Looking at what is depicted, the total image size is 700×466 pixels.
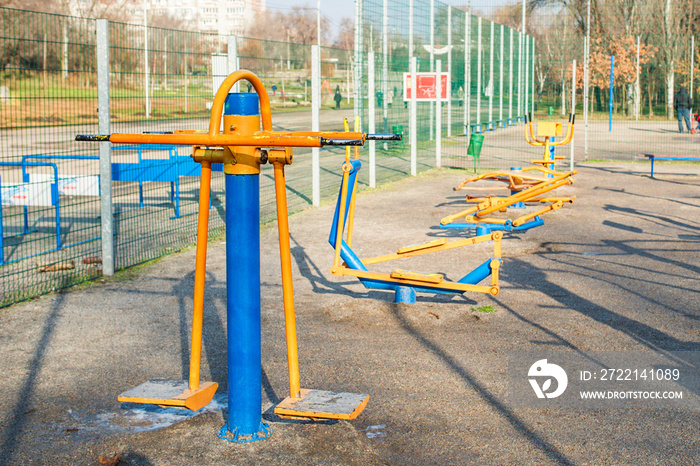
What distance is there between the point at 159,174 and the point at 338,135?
7.82m

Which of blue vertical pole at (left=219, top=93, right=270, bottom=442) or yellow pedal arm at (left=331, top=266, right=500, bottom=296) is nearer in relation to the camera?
blue vertical pole at (left=219, top=93, right=270, bottom=442)

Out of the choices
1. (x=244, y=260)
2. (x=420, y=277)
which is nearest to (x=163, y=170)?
(x=420, y=277)

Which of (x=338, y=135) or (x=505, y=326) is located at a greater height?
(x=338, y=135)

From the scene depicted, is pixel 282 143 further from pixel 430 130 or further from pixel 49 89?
pixel 430 130

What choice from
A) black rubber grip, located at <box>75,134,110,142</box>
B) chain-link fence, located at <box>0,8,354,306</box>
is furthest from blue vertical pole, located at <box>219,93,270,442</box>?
chain-link fence, located at <box>0,8,354,306</box>

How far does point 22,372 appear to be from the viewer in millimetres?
4867

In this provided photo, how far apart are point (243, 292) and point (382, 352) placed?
1799mm

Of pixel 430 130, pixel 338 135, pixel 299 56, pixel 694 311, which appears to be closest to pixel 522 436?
pixel 338 135

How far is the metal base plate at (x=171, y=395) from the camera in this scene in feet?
12.0

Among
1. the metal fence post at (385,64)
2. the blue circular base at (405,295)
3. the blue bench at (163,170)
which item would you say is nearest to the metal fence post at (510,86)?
the metal fence post at (385,64)

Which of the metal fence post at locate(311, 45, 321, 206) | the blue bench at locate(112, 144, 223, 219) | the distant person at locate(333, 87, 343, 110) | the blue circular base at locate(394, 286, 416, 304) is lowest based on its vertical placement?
the blue circular base at locate(394, 286, 416, 304)

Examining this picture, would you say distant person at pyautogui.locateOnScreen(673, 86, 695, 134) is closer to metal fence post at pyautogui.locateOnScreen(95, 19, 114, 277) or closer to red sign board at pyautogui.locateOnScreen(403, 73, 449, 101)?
red sign board at pyautogui.locateOnScreen(403, 73, 449, 101)

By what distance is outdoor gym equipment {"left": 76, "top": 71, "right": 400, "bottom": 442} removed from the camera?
356 cm

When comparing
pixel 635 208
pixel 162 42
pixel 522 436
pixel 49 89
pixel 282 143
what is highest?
pixel 162 42
